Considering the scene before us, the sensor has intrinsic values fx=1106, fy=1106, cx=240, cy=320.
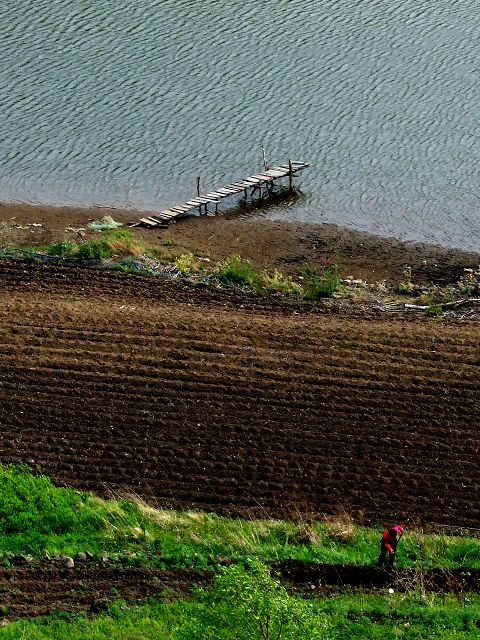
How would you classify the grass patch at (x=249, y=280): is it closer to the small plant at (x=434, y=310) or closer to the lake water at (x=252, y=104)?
the small plant at (x=434, y=310)

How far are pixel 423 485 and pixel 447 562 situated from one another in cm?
251

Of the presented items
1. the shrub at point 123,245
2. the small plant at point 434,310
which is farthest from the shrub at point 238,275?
the small plant at point 434,310

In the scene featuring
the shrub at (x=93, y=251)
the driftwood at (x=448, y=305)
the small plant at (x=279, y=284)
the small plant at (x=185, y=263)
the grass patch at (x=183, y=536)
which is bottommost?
the grass patch at (x=183, y=536)

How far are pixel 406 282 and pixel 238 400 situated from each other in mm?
9747

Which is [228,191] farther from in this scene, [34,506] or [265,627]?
[265,627]

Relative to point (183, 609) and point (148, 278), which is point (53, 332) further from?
point (183, 609)

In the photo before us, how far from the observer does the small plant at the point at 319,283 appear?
3045 centimetres

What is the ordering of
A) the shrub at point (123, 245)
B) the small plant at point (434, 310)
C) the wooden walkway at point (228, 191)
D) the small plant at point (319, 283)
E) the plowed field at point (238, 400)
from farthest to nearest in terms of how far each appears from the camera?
the wooden walkway at point (228, 191) → the shrub at point (123, 245) → the small plant at point (319, 283) → the small plant at point (434, 310) → the plowed field at point (238, 400)

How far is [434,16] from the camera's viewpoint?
169 feet

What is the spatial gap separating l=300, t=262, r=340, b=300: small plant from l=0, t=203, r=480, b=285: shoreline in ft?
1.98

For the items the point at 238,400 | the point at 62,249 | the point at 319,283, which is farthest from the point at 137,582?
the point at 62,249

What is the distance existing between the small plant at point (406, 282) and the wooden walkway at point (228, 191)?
6.62m

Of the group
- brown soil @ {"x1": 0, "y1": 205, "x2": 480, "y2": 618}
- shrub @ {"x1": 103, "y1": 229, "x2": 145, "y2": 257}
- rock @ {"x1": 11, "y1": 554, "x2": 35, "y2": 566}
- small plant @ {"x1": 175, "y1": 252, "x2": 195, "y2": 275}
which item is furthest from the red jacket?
shrub @ {"x1": 103, "y1": 229, "x2": 145, "y2": 257}

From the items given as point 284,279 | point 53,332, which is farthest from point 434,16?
point 53,332
